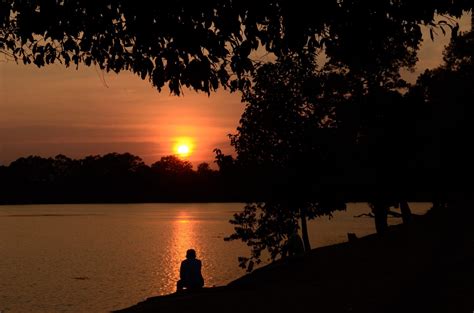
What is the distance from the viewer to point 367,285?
622 inches

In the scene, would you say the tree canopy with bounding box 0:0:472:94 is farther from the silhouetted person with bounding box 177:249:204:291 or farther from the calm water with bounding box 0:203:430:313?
the calm water with bounding box 0:203:430:313

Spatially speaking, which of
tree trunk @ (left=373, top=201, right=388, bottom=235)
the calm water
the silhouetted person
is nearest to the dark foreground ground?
the silhouetted person

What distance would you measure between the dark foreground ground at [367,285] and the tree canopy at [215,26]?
5.79 m

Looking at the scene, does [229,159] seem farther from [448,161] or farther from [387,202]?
[448,161]

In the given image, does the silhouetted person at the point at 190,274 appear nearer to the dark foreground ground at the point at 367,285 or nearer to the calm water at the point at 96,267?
the dark foreground ground at the point at 367,285

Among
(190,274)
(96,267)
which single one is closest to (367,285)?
(190,274)

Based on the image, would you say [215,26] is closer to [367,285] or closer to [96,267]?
[367,285]

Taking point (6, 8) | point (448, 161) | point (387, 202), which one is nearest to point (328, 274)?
point (6, 8)

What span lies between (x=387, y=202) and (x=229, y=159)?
1198cm

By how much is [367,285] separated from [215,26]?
30.9 feet

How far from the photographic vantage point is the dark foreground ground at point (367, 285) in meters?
13.3

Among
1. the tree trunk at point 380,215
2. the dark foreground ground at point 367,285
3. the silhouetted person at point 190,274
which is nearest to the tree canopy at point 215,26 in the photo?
the dark foreground ground at point 367,285

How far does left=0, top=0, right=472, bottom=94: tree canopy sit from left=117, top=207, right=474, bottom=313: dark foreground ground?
19.0 feet

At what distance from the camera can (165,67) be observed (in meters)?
9.35
